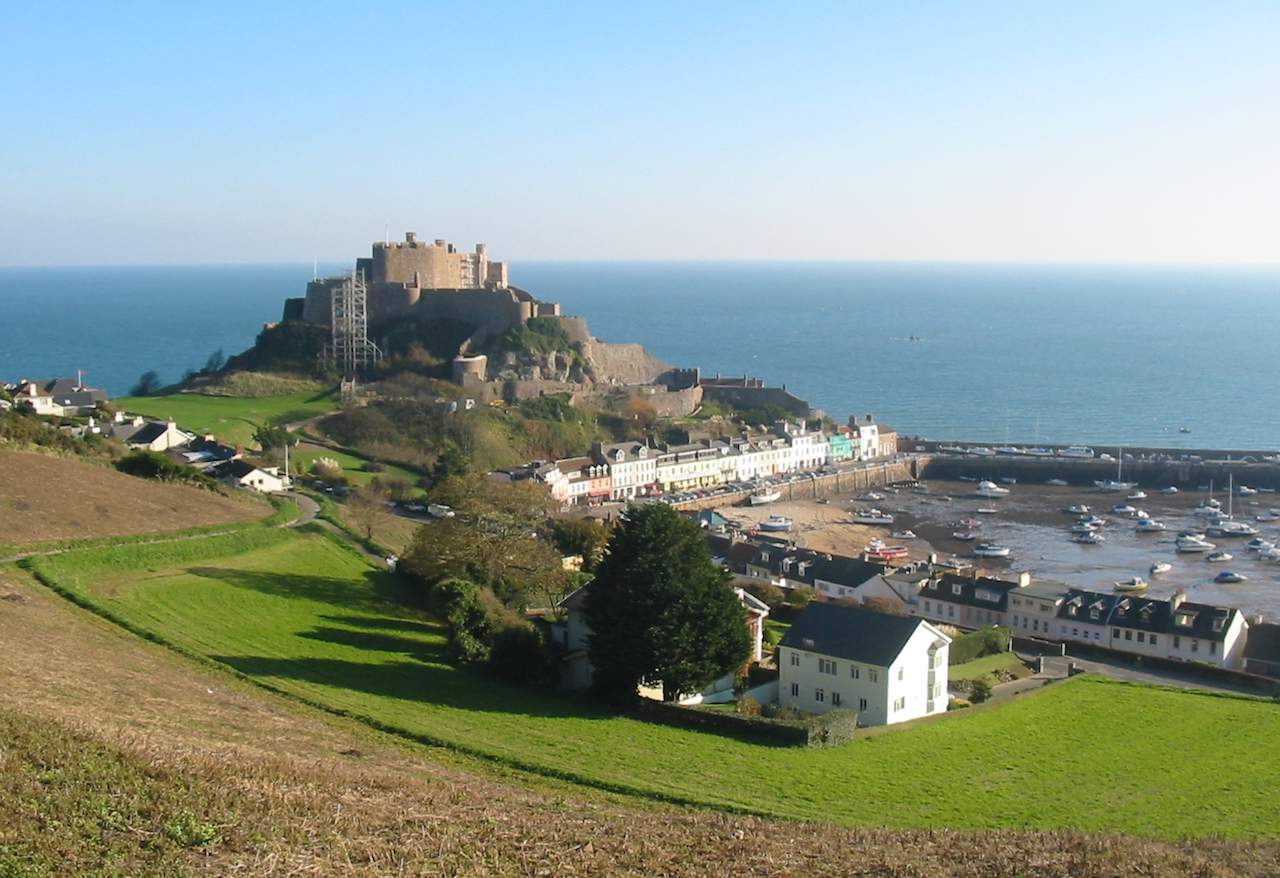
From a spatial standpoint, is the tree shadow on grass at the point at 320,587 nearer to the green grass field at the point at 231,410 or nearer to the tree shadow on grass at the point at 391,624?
the tree shadow on grass at the point at 391,624

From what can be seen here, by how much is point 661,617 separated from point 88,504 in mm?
13557

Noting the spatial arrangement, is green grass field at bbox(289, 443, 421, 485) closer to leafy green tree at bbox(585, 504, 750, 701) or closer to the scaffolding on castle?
the scaffolding on castle

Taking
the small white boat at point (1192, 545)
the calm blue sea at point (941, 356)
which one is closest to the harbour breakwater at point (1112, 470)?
the calm blue sea at point (941, 356)

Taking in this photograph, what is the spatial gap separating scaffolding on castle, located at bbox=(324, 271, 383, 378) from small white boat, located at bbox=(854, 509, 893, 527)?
22.3m

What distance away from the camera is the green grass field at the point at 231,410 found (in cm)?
4600

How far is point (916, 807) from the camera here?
598 inches

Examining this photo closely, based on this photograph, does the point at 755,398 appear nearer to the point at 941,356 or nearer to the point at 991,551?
the point at 991,551

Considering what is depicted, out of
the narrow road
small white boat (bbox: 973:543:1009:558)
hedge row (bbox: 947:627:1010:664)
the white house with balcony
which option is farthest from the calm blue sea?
the white house with balcony

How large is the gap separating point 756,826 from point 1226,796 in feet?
25.8

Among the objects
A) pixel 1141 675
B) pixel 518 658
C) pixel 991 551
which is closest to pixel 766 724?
pixel 518 658

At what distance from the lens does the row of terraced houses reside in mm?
48469

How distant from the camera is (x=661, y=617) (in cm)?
1966

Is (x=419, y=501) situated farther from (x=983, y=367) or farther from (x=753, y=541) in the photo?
(x=983, y=367)

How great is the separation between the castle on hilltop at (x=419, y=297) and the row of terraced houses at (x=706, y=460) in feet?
32.1
